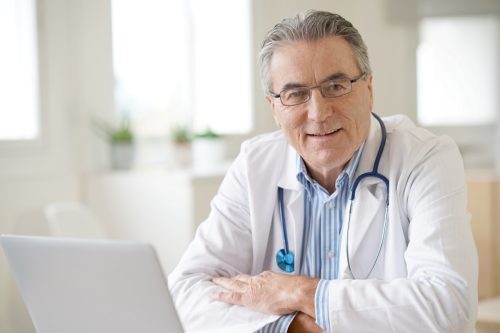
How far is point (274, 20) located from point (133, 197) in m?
1.49

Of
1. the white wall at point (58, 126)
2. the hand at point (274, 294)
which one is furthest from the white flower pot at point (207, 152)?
the hand at point (274, 294)

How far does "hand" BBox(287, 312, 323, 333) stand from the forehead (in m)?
0.49

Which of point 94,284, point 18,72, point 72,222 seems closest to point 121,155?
point 18,72

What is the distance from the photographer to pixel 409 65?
452 centimetres

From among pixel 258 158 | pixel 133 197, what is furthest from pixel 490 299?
pixel 133 197

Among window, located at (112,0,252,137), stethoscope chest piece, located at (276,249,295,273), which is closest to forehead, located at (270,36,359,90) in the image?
stethoscope chest piece, located at (276,249,295,273)

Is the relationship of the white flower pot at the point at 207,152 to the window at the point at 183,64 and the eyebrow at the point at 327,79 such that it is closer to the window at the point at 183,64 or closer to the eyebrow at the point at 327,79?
the window at the point at 183,64

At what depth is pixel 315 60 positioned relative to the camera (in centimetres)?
156

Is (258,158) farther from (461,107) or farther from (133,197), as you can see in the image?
(461,107)

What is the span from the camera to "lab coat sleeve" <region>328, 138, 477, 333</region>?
4.55 feet

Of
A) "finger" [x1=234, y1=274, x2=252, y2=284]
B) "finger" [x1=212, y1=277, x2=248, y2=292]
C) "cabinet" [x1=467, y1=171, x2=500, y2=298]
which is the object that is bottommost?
"cabinet" [x1=467, y1=171, x2=500, y2=298]

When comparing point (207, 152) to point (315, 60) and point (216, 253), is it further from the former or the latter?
point (315, 60)

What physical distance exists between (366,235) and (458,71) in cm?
320

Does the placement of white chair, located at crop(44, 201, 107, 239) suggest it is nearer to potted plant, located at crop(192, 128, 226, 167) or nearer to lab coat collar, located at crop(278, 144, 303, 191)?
potted plant, located at crop(192, 128, 226, 167)
